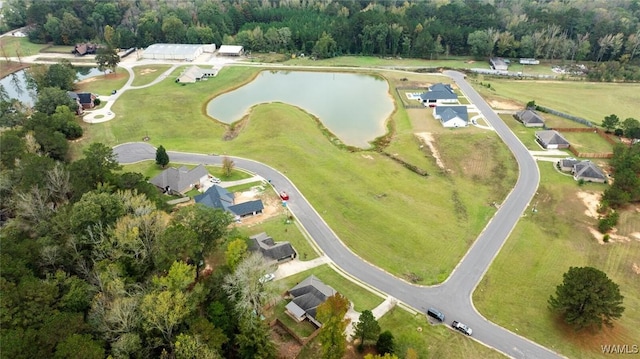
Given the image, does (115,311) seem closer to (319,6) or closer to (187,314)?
(187,314)

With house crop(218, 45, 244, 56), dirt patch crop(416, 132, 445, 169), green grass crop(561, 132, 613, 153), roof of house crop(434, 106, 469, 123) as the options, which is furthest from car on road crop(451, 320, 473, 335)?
house crop(218, 45, 244, 56)

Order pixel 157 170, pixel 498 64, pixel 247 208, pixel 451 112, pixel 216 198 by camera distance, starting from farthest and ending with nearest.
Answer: pixel 498 64 < pixel 451 112 < pixel 157 170 < pixel 216 198 < pixel 247 208

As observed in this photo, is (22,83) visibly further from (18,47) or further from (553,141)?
(553,141)

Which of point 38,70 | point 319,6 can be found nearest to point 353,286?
point 38,70

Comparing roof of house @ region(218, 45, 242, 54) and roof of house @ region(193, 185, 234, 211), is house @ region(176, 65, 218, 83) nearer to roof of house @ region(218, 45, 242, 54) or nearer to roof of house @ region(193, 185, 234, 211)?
roof of house @ region(218, 45, 242, 54)

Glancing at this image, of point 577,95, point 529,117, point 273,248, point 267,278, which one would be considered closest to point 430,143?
point 529,117

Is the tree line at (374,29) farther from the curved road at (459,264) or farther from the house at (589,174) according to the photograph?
the house at (589,174)
